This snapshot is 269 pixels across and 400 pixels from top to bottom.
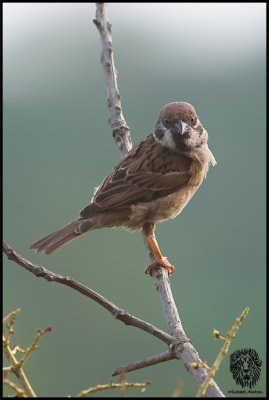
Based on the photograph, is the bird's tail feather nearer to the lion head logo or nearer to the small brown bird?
the small brown bird

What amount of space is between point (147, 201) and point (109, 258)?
5112 cm

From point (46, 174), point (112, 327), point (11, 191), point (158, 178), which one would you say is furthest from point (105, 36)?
point (46, 174)

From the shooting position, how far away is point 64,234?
5.14m

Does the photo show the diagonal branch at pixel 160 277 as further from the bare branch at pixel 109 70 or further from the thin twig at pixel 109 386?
the thin twig at pixel 109 386

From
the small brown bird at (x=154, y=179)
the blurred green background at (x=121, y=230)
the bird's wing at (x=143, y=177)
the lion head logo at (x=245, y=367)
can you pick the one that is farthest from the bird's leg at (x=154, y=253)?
the blurred green background at (x=121, y=230)

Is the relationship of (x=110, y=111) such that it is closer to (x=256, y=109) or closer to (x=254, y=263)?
(x=254, y=263)

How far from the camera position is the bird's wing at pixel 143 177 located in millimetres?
5414

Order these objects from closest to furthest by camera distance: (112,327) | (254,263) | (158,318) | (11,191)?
(158,318) → (112,327) → (254,263) → (11,191)

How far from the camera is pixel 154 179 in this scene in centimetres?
552

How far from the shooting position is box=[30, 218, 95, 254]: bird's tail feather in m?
4.93

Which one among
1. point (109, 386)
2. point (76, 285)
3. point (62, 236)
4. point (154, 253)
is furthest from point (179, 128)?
point (109, 386)

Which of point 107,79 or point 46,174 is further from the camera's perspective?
point 46,174

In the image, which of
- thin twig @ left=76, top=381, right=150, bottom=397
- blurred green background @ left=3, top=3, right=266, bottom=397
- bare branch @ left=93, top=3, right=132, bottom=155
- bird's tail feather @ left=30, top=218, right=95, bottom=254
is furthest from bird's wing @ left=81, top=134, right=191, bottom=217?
blurred green background @ left=3, top=3, right=266, bottom=397

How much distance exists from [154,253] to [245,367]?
1.81 m
